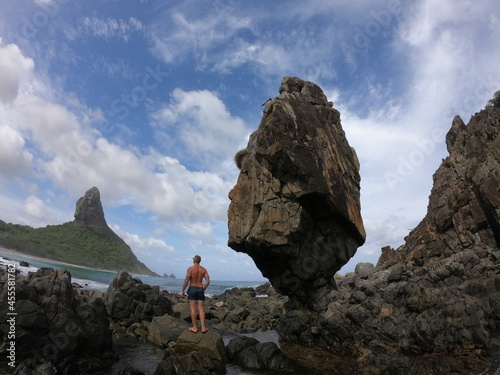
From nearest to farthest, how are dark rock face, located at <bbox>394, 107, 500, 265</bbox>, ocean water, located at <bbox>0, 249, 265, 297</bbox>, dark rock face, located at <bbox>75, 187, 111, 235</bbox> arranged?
dark rock face, located at <bbox>394, 107, 500, 265</bbox>, ocean water, located at <bbox>0, 249, 265, 297</bbox>, dark rock face, located at <bbox>75, 187, 111, 235</bbox>

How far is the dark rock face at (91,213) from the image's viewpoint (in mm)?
165250

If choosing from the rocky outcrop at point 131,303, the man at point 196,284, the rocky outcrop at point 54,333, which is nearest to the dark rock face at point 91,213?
the rocky outcrop at point 131,303

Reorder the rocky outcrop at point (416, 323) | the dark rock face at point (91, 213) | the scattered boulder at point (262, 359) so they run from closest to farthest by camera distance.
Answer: the rocky outcrop at point (416, 323), the scattered boulder at point (262, 359), the dark rock face at point (91, 213)

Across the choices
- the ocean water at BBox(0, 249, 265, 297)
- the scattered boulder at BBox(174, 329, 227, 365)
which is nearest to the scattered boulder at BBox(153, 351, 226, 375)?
the scattered boulder at BBox(174, 329, 227, 365)

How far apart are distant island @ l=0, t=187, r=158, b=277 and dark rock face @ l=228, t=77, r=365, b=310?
137m

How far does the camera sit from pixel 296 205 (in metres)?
22.0

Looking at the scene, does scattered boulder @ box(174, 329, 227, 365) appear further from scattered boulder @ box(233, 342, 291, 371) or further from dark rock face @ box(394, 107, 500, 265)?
dark rock face @ box(394, 107, 500, 265)

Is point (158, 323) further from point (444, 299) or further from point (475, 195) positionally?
point (475, 195)

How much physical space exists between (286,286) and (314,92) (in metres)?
18.6

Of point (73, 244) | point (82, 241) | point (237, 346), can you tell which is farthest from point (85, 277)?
point (82, 241)

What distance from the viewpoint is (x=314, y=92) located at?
2803 cm

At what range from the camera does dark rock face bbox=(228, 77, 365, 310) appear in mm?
21547

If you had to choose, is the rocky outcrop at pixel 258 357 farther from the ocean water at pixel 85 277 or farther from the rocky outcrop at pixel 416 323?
the ocean water at pixel 85 277

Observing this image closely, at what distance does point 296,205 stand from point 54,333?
16324mm
